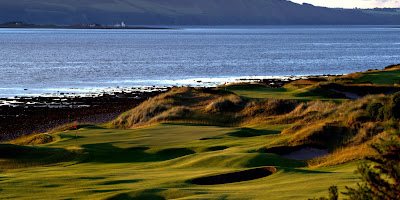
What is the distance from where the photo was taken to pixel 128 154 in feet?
73.8

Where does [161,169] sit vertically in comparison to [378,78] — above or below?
below

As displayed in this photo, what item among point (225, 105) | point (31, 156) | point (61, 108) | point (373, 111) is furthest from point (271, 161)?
point (61, 108)

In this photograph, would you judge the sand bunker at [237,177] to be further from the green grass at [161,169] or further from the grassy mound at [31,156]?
the grassy mound at [31,156]

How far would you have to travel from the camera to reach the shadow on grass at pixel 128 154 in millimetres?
21656

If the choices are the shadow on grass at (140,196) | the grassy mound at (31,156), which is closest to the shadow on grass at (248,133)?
the grassy mound at (31,156)

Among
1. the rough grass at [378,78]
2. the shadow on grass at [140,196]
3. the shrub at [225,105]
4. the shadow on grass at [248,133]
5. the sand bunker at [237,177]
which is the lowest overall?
the shadow on grass at [248,133]

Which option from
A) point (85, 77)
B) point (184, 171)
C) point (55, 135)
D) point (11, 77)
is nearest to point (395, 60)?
point (85, 77)

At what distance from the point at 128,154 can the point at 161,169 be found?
4506mm

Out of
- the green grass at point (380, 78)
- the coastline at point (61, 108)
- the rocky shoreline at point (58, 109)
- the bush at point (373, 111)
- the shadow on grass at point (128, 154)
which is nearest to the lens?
the shadow on grass at point (128, 154)

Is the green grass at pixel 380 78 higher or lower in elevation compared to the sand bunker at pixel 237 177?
higher

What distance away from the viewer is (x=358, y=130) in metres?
21.9

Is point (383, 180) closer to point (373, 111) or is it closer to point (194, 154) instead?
point (194, 154)

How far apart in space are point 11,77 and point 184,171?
2522 inches

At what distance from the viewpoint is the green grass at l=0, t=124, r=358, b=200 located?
43.4 feet
